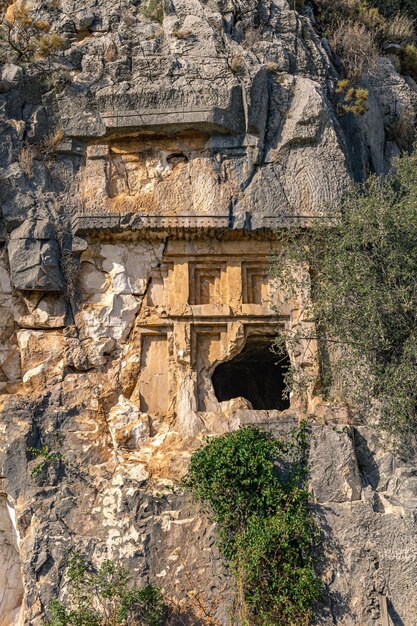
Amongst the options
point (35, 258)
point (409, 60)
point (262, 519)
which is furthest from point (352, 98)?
point (262, 519)

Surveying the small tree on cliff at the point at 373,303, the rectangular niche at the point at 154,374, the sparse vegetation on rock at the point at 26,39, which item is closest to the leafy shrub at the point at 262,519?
the small tree on cliff at the point at 373,303

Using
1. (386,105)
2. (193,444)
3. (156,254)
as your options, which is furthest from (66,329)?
(386,105)

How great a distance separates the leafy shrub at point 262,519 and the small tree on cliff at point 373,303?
1220 millimetres

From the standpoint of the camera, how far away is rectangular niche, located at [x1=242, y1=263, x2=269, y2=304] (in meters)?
11.5

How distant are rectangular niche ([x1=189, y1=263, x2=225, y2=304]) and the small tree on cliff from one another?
1.11 meters

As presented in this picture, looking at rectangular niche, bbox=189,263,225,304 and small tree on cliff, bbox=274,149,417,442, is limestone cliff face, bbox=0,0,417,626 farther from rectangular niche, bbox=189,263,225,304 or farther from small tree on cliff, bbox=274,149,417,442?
small tree on cliff, bbox=274,149,417,442

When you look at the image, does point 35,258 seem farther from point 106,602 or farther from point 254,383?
point 254,383

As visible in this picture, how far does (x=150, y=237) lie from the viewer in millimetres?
11273

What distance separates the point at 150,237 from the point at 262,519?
436 cm

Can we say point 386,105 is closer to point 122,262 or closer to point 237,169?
point 237,169

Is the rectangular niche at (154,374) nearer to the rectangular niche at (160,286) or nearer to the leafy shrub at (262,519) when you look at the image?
the rectangular niche at (160,286)

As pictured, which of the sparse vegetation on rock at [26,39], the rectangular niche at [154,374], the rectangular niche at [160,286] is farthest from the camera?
the sparse vegetation on rock at [26,39]

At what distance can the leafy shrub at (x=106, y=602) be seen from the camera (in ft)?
28.5

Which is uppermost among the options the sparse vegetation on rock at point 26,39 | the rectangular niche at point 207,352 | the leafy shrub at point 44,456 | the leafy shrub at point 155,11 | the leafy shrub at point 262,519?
the leafy shrub at point 155,11
